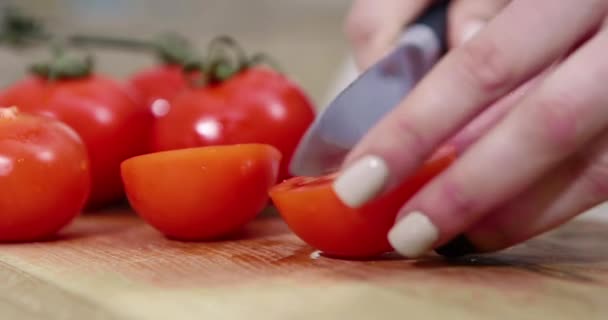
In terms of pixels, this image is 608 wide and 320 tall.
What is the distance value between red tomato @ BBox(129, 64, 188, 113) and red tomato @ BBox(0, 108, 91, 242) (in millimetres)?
358

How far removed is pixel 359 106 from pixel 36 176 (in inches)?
13.3

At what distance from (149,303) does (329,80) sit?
1981 mm

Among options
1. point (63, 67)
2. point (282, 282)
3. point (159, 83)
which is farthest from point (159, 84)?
point (282, 282)

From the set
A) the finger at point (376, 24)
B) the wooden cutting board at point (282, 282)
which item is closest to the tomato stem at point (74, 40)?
the finger at point (376, 24)

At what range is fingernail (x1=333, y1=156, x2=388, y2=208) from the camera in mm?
719

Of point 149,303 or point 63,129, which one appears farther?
point 63,129

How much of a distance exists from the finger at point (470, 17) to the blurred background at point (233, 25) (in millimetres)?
1163

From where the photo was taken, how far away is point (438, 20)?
105cm

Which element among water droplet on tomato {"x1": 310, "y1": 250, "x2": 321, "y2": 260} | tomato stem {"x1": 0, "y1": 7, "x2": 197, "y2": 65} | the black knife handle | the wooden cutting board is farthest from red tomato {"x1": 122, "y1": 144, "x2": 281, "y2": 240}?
tomato stem {"x1": 0, "y1": 7, "x2": 197, "y2": 65}

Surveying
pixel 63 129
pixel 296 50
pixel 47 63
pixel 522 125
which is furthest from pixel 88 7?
pixel 522 125

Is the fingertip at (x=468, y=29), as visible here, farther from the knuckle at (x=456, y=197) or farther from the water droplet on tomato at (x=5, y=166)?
the water droplet on tomato at (x=5, y=166)

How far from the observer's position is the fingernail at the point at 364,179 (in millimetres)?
719

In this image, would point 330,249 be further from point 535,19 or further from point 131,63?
point 131,63

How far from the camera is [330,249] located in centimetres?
83
